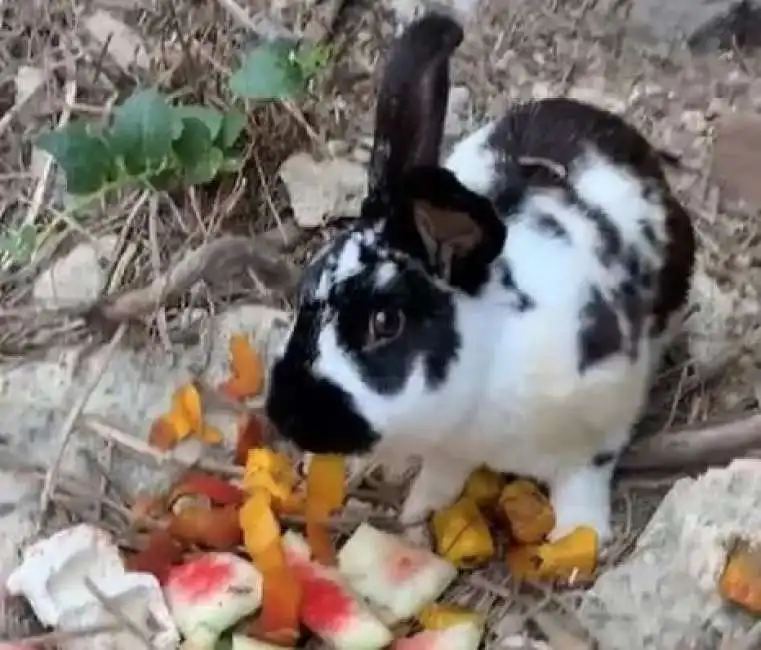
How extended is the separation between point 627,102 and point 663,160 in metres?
0.14

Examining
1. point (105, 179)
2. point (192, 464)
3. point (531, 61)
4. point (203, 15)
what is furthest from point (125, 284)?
point (531, 61)

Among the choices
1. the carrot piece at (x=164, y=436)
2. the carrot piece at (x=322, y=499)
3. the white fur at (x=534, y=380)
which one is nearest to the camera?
the white fur at (x=534, y=380)

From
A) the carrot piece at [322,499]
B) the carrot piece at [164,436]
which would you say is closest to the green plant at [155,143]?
the carrot piece at [164,436]

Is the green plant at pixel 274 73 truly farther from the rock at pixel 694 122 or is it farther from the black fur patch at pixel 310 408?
the black fur patch at pixel 310 408

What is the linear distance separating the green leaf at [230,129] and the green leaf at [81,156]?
0.16 meters

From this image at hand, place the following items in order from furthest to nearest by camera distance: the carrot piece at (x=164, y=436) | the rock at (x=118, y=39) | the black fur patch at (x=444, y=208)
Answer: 1. the rock at (x=118, y=39)
2. the carrot piece at (x=164, y=436)
3. the black fur patch at (x=444, y=208)

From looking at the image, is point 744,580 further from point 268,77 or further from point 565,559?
point 268,77

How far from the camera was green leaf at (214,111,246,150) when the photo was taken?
2.35m

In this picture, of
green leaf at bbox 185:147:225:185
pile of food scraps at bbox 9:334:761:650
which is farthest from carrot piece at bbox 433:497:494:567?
green leaf at bbox 185:147:225:185

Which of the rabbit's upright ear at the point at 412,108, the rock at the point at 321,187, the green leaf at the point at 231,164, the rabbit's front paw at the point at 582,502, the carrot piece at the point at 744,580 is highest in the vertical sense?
the rabbit's upright ear at the point at 412,108

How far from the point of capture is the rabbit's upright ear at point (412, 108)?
1.79m

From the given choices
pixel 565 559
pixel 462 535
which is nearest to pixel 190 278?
pixel 462 535

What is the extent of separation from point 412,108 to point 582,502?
1.66 ft

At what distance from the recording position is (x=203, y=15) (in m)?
2.67
